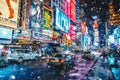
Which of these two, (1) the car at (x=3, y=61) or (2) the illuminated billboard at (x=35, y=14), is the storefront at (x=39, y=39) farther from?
(1) the car at (x=3, y=61)

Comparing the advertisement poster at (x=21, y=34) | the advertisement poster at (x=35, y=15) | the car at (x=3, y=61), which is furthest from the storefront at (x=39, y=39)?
the car at (x=3, y=61)

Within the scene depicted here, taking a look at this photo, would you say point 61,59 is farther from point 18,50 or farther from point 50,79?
point 18,50

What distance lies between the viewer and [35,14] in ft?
105

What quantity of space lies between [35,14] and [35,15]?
0.49 feet

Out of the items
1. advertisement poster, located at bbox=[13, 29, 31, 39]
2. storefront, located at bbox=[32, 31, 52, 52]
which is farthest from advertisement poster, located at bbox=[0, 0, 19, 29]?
storefront, located at bbox=[32, 31, 52, 52]

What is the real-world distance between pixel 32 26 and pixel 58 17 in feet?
51.5

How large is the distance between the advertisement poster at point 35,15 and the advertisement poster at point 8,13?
28.5ft

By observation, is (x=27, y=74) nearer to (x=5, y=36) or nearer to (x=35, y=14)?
(x=5, y=36)

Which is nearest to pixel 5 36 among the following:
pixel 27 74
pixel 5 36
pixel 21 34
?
pixel 5 36

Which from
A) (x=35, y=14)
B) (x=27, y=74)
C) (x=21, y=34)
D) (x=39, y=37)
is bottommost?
(x=27, y=74)

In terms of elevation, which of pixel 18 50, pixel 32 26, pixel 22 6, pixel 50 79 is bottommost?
pixel 50 79

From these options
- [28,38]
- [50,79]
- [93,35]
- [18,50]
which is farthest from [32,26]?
[93,35]

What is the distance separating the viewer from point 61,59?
1471 cm

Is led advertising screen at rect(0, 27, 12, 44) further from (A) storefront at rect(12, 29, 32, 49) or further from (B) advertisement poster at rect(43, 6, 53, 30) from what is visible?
(B) advertisement poster at rect(43, 6, 53, 30)
